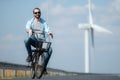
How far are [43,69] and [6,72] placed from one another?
1781 cm

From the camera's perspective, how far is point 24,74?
37.9m

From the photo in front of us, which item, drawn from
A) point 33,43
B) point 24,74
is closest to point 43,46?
point 33,43

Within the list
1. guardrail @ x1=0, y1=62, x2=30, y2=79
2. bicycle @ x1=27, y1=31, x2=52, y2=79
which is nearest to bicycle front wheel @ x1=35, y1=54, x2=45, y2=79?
bicycle @ x1=27, y1=31, x2=52, y2=79

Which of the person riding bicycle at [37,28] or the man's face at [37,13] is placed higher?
the man's face at [37,13]

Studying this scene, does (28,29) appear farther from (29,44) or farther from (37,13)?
(29,44)

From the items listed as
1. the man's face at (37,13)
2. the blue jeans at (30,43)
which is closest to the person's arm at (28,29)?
the blue jeans at (30,43)

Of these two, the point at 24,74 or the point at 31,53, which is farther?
the point at 24,74

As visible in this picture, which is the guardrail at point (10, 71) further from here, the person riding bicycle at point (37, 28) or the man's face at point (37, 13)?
the man's face at point (37, 13)

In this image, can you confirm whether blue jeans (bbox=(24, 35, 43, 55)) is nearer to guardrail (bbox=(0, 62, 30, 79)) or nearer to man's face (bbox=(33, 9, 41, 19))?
man's face (bbox=(33, 9, 41, 19))

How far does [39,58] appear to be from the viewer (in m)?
16.0

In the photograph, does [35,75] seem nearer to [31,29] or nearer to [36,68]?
[36,68]

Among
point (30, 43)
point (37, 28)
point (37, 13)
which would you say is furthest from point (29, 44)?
point (37, 13)

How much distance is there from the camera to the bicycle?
15.4 m

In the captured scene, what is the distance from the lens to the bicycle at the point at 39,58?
15447 millimetres
